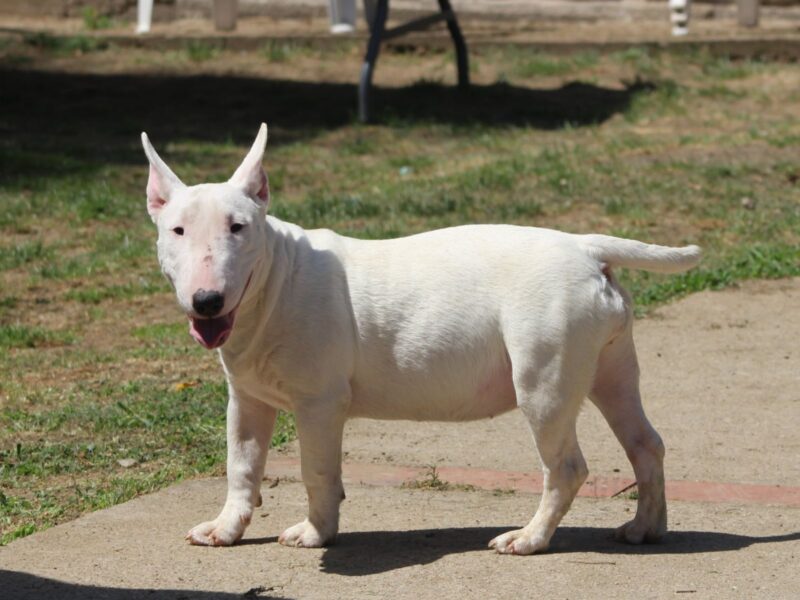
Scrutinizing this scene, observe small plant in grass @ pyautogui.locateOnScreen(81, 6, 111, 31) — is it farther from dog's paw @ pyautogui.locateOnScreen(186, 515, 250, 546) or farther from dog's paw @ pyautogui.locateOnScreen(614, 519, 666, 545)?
dog's paw @ pyautogui.locateOnScreen(614, 519, 666, 545)

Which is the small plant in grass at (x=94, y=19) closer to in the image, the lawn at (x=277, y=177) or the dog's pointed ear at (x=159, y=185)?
the lawn at (x=277, y=177)

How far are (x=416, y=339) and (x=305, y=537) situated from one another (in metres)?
0.75

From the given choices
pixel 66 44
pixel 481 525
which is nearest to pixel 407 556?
pixel 481 525

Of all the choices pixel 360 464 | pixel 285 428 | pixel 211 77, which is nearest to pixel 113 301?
pixel 285 428

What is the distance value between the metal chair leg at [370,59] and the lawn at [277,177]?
0.64 feet

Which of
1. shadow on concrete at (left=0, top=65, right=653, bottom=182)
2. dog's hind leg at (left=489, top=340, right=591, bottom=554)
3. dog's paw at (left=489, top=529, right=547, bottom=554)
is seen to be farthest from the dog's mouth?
shadow on concrete at (left=0, top=65, right=653, bottom=182)

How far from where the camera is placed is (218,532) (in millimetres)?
4832

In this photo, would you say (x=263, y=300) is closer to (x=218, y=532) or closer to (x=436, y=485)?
(x=218, y=532)

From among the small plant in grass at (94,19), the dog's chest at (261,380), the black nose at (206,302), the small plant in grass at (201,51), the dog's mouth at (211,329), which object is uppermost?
the black nose at (206,302)

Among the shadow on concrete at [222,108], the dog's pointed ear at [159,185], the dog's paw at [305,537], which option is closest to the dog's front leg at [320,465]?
the dog's paw at [305,537]

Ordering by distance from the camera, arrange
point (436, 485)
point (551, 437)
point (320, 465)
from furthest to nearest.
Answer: point (436, 485)
point (320, 465)
point (551, 437)

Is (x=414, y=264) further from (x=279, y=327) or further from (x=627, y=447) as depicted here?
(x=627, y=447)

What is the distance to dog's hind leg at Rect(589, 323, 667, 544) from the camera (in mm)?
4840

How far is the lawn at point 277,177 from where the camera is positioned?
6527 millimetres
